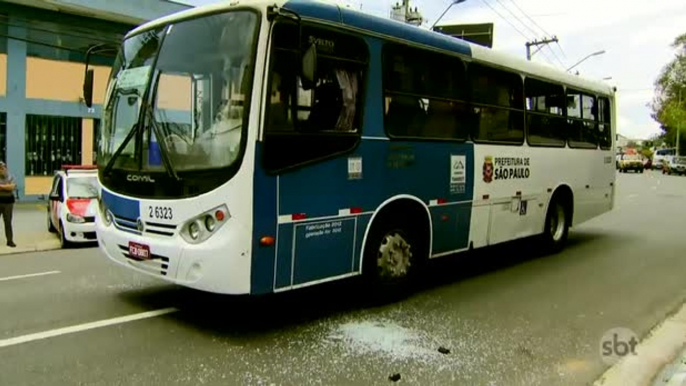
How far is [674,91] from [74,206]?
7768 cm

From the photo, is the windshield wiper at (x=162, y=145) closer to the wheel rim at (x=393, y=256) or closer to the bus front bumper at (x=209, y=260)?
the bus front bumper at (x=209, y=260)

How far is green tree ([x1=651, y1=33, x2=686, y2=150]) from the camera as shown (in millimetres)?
68688

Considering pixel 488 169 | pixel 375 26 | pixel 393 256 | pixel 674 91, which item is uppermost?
pixel 674 91

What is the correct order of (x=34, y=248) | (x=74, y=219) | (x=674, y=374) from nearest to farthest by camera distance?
(x=674, y=374)
(x=34, y=248)
(x=74, y=219)

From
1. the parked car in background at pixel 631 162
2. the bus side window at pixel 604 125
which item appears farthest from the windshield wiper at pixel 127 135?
the parked car in background at pixel 631 162

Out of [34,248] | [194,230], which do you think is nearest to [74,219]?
[34,248]

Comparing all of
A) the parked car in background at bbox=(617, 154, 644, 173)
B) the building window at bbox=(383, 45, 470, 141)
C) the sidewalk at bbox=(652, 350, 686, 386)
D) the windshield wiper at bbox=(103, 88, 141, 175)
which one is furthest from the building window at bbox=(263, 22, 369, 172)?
the parked car in background at bbox=(617, 154, 644, 173)

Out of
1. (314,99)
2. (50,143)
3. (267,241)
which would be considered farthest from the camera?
(50,143)

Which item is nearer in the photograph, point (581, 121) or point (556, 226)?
point (556, 226)

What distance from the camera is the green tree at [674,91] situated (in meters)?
68.7

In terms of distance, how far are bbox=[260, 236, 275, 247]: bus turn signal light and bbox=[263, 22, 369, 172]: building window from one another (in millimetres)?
601

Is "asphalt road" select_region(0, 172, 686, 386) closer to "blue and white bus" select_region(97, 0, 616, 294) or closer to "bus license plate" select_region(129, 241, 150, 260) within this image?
"blue and white bus" select_region(97, 0, 616, 294)

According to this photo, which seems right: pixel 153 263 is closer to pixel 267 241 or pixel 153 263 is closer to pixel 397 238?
pixel 267 241

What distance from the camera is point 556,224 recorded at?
33.2 feet
